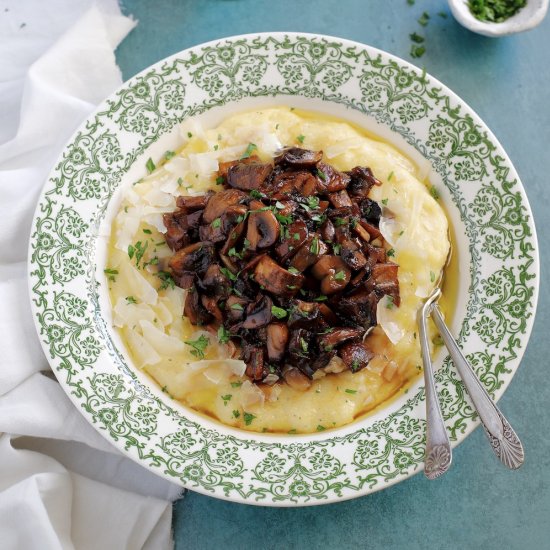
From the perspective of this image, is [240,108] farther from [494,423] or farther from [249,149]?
[494,423]

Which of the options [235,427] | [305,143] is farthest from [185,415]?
[305,143]

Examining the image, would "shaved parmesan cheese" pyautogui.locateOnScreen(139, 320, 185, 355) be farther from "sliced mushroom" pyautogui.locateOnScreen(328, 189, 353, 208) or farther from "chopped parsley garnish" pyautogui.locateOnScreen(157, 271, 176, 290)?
"sliced mushroom" pyautogui.locateOnScreen(328, 189, 353, 208)

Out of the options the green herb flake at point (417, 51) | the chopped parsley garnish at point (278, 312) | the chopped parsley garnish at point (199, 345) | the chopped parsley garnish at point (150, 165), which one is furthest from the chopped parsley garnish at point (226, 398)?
the green herb flake at point (417, 51)

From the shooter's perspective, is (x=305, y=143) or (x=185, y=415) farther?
(x=305, y=143)

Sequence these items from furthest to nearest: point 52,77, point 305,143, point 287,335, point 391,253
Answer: point 52,77 → point 305,143 → point 391,253 → point 287,335

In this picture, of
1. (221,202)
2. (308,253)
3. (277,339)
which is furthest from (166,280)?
(308,253)

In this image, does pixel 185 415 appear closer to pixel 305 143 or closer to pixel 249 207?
pixel 249 207

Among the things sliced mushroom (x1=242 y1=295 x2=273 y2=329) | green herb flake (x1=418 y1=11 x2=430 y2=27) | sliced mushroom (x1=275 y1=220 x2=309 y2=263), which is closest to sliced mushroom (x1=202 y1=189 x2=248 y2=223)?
sliced mushroom (x1=275 y1=220 x2=309 y2=263)
